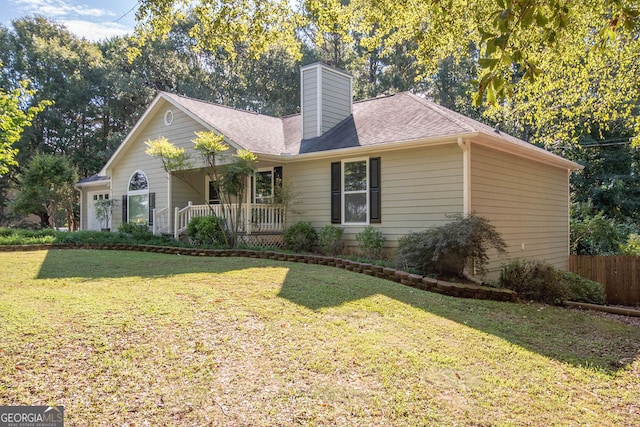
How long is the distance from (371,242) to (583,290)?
4.66 m

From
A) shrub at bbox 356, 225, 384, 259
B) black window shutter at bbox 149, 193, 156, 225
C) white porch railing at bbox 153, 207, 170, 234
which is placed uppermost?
black window shutter at bbox 149, 193, 156, 225

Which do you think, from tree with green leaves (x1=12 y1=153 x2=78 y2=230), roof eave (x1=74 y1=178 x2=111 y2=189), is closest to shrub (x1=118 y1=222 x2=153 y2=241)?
roof eave (x1=74 y1=178 x2=111 y2=189)

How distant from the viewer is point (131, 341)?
405cm

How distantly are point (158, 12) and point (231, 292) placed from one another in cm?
451

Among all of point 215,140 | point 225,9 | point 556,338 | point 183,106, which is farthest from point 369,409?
point 183,106

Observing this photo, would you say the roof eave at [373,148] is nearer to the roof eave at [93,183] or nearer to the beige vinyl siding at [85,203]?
the roof eave at [93,183]

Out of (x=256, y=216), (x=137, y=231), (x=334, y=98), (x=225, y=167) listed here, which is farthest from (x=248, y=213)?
(x=334, y=98)

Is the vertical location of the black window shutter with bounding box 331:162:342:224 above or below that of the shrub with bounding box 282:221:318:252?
above

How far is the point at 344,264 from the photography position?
30.6 feet

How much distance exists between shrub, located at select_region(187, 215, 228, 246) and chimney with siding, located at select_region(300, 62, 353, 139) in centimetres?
390

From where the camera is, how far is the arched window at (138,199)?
51.4ft

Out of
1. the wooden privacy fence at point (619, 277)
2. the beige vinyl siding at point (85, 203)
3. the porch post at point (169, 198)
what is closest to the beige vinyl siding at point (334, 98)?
the porch post at point (169, 198)

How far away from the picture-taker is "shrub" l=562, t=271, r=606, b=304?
9155mm

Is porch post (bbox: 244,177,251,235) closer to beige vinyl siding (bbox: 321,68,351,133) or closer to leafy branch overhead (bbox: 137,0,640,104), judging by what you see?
beige vinyl siding (bbox: 321,68,351,133)
